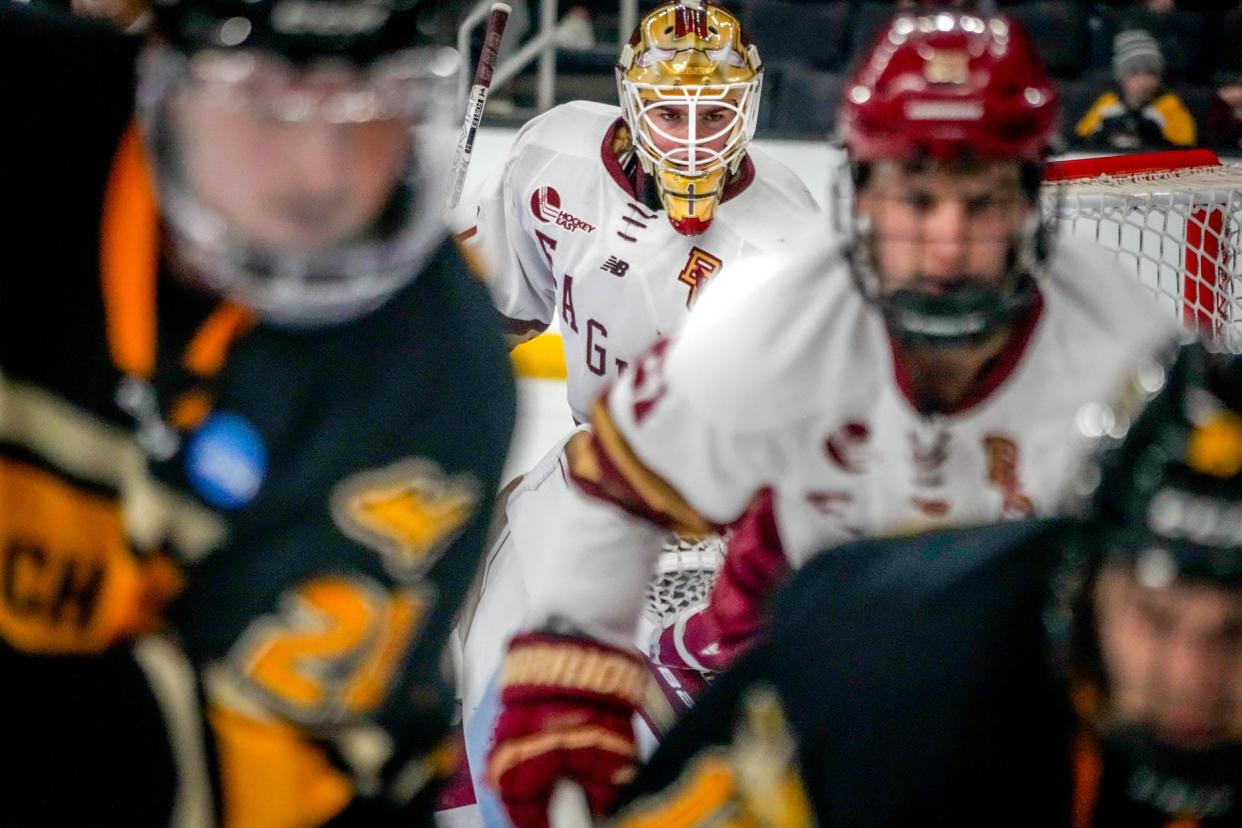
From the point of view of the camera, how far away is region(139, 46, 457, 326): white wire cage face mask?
34.7 inches

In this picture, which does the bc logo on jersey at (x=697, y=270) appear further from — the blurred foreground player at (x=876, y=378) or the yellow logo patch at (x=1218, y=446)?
the yellow logo patch at (x=1218, y=446)

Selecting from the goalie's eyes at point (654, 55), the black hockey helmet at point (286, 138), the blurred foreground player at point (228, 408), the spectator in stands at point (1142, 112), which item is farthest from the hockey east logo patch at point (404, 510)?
the spectator in stands at point (1142, 112)

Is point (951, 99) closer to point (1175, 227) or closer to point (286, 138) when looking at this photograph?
point (286, 138)

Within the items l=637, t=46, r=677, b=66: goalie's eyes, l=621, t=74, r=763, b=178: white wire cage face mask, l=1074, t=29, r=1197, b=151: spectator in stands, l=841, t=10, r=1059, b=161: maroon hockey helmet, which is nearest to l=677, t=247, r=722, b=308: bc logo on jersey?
l=621, t=74, r=763, b=178: white wire cage face mask

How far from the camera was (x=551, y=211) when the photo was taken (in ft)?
7.85

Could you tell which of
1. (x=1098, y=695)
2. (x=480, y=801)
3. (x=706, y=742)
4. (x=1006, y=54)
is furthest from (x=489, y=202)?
(x=1098, y=695)

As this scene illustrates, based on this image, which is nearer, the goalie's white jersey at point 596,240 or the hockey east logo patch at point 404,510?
the hockey east logo patch at point 404,510

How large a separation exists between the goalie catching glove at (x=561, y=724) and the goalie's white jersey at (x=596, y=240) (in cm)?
99

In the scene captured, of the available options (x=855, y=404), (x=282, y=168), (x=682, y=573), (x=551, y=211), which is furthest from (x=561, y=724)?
(x=551, y=211)

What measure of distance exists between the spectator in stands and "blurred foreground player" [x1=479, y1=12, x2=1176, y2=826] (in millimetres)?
3861

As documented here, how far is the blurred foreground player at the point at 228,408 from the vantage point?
2.94ft

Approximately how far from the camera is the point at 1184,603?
2.98 feet

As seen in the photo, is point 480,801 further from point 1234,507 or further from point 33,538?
point 1234,507

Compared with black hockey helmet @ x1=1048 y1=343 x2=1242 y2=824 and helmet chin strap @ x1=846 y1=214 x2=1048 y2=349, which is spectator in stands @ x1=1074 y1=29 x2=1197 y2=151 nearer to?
helmet chin strap @ x1=846 y1=214 x2=1048 y2=349
